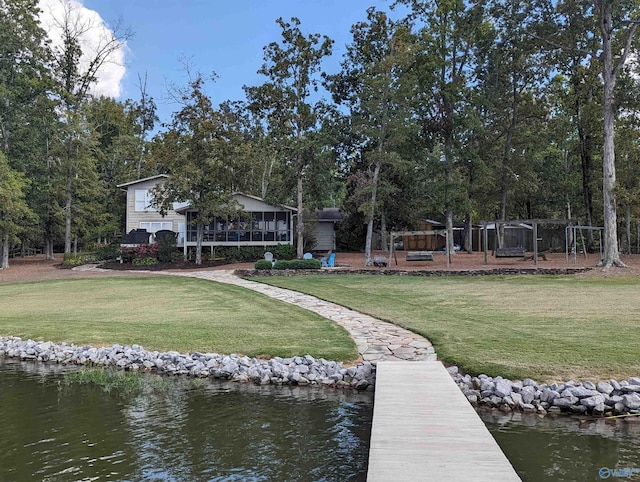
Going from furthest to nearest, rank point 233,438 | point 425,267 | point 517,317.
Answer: point 425,267, point 517,317, point 233,438

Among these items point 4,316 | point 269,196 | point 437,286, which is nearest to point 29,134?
point 269,196

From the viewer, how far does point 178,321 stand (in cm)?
1067

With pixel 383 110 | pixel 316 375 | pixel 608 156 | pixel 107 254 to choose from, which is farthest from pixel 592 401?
pixel 107 254

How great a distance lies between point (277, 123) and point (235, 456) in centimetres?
2359

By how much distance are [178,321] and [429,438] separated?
7656 millimetres


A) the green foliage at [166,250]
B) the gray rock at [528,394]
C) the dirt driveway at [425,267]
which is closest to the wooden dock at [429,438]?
the gray rock at [528,394]

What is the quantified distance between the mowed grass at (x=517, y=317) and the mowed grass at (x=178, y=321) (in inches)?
66.2

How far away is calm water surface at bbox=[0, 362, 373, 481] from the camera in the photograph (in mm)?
4305

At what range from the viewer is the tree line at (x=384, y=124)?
2298 centimetres

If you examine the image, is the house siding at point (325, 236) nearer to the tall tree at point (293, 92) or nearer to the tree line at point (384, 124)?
the tree line at point (384, 124)

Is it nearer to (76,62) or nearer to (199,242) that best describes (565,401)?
(199,242)

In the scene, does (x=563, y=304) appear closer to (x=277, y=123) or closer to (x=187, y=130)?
(x=277, y=123)

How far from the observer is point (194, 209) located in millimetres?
27750

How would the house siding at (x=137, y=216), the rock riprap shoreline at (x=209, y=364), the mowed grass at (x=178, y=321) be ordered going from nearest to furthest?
1. the rock riprap shoreline at (x=209, y=364)
2. the mowed grass at (x=178, y=321)
3. the house siding at (x=137, y=216)
